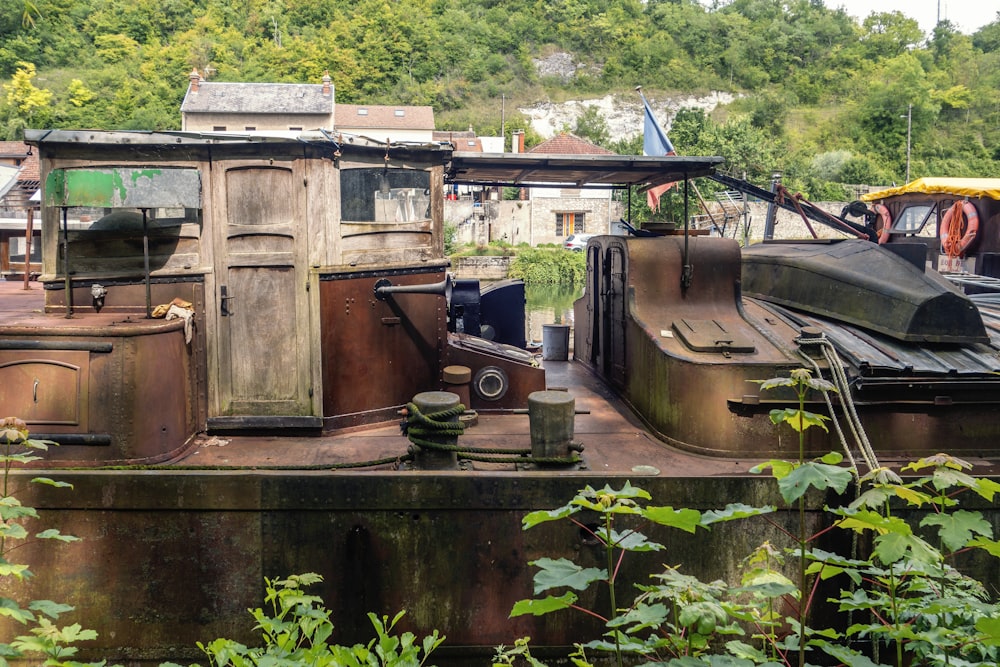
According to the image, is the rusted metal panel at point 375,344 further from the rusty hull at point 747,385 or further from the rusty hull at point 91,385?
the rusty hull at point 747,385

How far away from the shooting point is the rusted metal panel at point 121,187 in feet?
18.3

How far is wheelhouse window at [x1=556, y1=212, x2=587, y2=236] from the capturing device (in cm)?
4794

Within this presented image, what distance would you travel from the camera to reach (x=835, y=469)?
2.71 meters

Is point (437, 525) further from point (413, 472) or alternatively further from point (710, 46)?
point (710, 46)

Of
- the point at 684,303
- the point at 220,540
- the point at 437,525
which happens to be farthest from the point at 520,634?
the point at 684,303

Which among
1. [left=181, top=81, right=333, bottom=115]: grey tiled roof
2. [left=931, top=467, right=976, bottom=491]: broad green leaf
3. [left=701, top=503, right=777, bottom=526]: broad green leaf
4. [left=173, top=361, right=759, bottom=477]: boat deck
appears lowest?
[left=173, top=361, right=759, bottom=477]: boat deck

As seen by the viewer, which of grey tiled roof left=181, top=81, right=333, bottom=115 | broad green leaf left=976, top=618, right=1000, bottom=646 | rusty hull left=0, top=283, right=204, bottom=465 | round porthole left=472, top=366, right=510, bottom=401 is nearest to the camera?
broad green leaf left=976, top=618, right=1000, bottom=646

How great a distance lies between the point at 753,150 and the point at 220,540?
44.6 m

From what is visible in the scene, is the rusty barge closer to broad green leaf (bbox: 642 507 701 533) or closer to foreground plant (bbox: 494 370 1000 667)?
foreground plant (bbox: 494 370 1000 667)

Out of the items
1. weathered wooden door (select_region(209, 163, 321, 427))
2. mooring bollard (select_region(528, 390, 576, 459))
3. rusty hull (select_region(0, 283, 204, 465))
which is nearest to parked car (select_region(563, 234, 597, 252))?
weathered wooden door (select_region(209, 163, 321, 427))

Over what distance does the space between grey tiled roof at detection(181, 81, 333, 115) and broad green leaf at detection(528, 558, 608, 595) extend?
54.8m

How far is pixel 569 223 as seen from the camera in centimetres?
4816

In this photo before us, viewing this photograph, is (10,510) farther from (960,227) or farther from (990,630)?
(960,227)

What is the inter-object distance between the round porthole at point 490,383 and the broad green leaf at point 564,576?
4.37 meters
